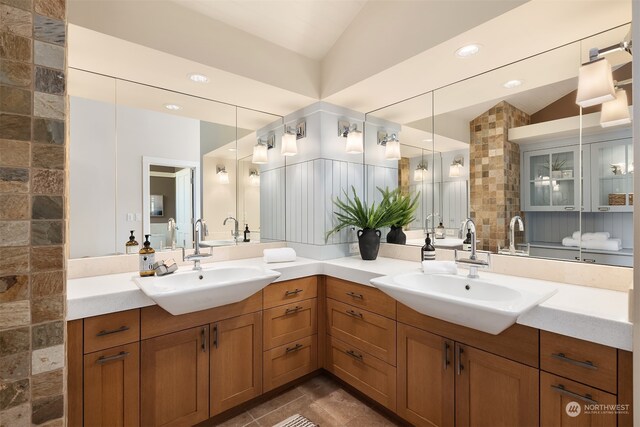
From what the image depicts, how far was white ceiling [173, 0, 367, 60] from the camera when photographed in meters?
1.87

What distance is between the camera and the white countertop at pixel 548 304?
107 centimetres

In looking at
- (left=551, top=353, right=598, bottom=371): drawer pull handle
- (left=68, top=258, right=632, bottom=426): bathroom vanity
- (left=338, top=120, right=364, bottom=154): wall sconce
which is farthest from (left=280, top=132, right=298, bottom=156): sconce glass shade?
(left=551, top=353, right=598, bottom=371): drawer pull handle

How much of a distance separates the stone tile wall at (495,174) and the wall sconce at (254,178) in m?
1.73

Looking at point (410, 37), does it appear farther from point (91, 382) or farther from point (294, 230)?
point (91, 382)

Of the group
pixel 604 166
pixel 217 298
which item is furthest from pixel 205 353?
pixel 604 166

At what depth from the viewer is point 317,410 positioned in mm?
1960

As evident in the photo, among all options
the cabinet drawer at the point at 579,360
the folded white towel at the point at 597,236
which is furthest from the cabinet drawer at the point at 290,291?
the folded white towel at the point at 597,236

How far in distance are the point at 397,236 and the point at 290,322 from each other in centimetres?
111

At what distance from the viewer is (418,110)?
241 cm

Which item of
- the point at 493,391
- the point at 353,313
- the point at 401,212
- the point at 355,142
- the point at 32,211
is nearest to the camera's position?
the point at 32,211

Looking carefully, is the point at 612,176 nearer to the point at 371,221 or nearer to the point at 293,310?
the point at 371,221

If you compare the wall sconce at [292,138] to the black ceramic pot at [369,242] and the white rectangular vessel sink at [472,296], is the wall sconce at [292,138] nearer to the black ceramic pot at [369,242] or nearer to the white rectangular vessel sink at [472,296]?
the black ceramic pot at [369,242]

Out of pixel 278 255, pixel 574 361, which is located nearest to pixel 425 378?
pixel 574 361

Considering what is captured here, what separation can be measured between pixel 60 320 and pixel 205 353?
112 cm
